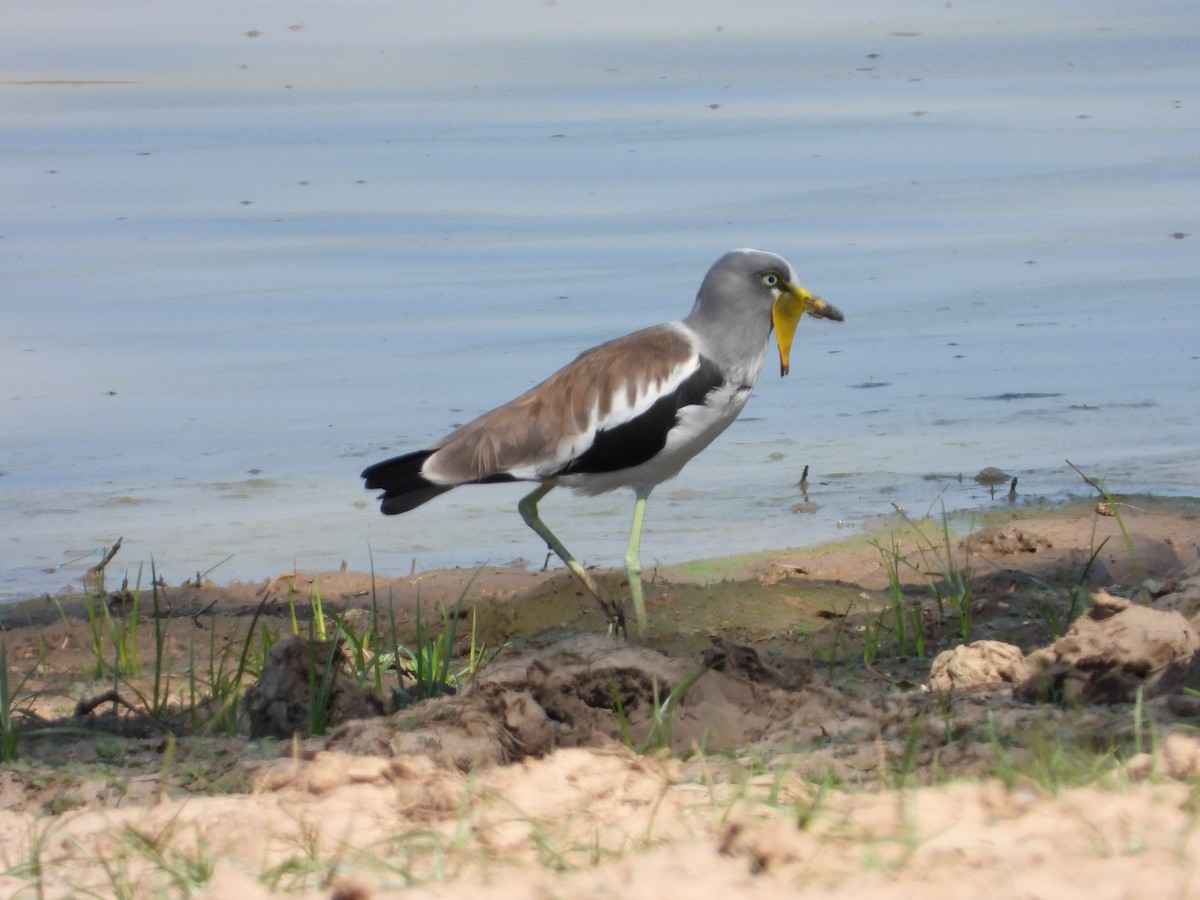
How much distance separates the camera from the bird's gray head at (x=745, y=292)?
21.6ft

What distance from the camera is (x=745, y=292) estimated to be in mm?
6594

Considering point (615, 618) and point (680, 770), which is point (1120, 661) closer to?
point (680, 770)

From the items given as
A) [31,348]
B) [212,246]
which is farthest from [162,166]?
[31,348]

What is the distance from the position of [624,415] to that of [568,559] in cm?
53

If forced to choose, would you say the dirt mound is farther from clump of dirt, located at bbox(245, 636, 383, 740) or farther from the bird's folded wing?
the bird's folded wing

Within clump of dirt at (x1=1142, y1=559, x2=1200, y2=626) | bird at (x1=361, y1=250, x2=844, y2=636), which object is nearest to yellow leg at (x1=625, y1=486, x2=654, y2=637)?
bird at (x1=361, y1=250, x2=844, y2=636)

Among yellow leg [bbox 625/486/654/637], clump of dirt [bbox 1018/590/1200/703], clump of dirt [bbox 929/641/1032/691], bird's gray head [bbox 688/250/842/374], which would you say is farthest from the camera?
bird's gray head [bbox 688/250/842/374]

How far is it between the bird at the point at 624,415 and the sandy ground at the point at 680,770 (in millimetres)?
652

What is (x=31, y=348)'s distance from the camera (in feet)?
32.9

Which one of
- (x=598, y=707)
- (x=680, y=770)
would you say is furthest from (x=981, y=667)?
(x=680, y=770)

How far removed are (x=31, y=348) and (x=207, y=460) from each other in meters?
1.96

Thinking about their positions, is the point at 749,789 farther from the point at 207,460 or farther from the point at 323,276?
the point at 323,276

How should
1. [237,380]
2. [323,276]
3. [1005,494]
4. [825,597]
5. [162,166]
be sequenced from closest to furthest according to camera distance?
[825,597]
[1005,494]
[237,380]
[323,276]
[162,166]

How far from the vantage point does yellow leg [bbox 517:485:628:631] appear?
19.6 feet
